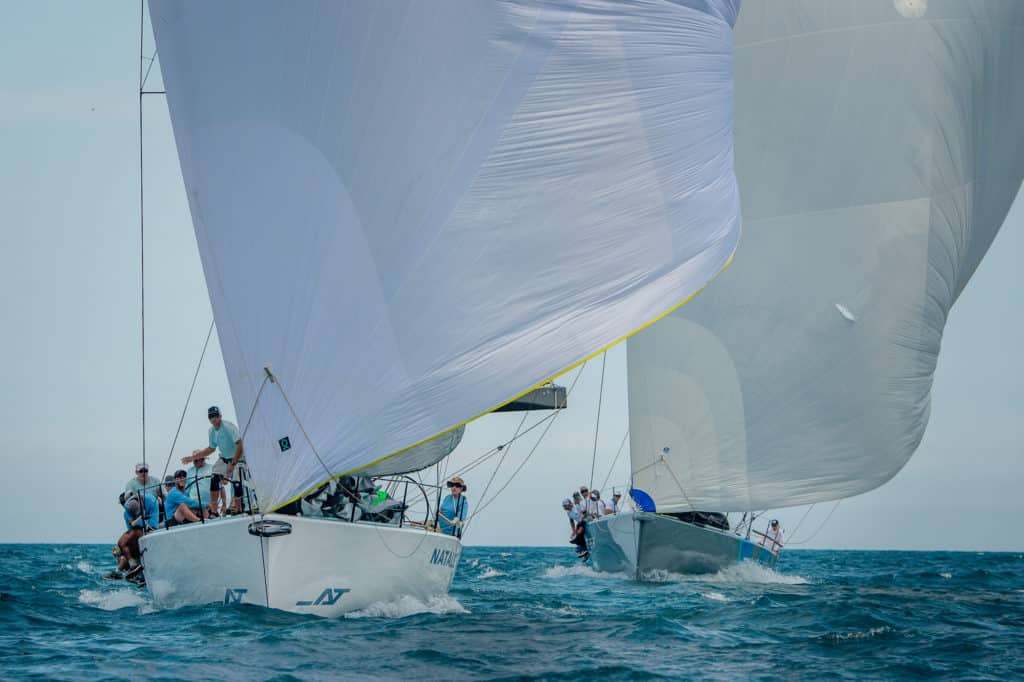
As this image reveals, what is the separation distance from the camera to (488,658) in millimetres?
9305

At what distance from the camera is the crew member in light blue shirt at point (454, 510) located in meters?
14.2

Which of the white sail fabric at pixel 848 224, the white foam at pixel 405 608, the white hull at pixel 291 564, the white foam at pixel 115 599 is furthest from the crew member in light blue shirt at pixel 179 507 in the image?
the white sail fabric at pixel 848 224

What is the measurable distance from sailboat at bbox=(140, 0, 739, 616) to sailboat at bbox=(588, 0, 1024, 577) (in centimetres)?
1009

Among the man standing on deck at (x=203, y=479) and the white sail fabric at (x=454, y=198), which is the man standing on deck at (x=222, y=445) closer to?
the man standing on deck at (x=203, y=479)

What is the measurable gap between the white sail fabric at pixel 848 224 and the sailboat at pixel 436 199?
1010 centimetres

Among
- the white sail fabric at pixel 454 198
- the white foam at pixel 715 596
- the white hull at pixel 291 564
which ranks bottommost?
the white foam at pixel 715 596

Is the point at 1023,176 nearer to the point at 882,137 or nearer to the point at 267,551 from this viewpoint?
the point at 882,137

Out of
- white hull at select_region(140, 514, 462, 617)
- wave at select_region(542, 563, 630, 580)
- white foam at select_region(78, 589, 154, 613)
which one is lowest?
wave at select_region(542, 563, 630, 580)

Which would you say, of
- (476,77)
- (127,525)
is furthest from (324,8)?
(127,525)

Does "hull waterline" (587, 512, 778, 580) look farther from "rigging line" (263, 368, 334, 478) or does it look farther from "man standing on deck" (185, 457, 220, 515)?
"rigging line" (263, 368, 334, 478)

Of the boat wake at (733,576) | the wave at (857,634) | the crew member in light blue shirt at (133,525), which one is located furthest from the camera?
the boat wake at (733,576)

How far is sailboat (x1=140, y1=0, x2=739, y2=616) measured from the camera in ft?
28.1

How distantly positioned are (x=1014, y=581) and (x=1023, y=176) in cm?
1008

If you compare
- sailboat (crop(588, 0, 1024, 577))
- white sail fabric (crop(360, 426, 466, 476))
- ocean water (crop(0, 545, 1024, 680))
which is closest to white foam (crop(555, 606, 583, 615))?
ocean water (crop(0, 545, 1024, 680))
